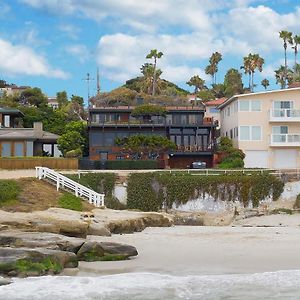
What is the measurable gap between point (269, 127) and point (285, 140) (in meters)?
2.05

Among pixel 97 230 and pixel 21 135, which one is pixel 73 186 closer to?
pixel 97 230

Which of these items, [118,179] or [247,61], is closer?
[118,179]

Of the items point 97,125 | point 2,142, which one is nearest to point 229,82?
point 97,125

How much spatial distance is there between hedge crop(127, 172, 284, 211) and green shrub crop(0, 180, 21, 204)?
9582mm

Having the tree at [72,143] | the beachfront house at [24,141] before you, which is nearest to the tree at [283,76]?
the tree at [72,143]

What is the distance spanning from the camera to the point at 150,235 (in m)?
27.3

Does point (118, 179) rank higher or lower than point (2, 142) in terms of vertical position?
lower

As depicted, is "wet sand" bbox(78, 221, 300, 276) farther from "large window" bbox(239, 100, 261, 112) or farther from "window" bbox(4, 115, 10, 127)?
"window" bbox(4, 115, 10, 127)

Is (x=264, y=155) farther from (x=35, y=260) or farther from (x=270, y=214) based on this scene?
(x=35, y=260)

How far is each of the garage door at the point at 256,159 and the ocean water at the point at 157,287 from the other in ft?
129

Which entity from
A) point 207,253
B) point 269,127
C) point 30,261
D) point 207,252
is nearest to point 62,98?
point 269,127

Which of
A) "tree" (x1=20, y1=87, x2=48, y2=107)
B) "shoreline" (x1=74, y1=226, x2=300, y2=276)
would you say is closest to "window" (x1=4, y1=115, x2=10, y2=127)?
"tree" (x1=20, y1=87, x2=48, y2=107)

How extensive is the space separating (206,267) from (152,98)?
5134 cm

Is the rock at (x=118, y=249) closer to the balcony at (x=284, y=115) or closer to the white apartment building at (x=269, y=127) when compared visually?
the white apartment building at (x=269, y=127)
